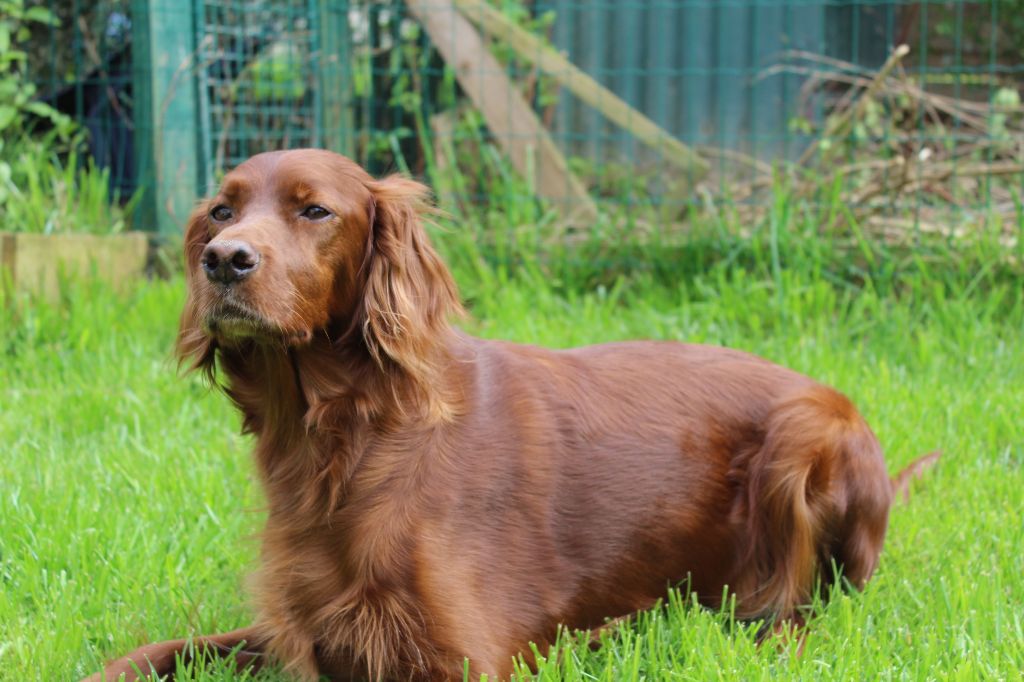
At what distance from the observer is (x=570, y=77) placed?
5.50 meters

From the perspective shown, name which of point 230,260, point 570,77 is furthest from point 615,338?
point 230,260

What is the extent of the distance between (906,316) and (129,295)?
10.4ft

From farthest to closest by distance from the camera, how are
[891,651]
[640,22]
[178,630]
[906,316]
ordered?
[640,22] < [906,316] < [178,630] < [891,651]

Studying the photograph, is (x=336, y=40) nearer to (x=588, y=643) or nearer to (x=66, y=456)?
(x=66, y=456)

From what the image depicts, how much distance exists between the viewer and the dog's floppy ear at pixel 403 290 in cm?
225

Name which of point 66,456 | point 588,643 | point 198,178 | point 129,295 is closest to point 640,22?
point 198,178

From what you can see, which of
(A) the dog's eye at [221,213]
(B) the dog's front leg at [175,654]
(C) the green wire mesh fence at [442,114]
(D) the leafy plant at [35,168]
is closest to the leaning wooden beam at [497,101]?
(C) the green wire mesh fence at [442,114]

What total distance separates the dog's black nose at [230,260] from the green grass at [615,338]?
2.27ft

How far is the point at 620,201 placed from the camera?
5.37 m

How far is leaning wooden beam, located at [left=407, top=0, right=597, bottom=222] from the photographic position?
548cm

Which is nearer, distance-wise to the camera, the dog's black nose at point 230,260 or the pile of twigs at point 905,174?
the dog's black nose at point 230,260

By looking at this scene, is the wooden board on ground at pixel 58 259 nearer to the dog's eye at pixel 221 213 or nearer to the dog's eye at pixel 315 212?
the dog's eye at pixel 221 213

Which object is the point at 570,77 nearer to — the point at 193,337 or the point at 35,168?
the point at 35,168

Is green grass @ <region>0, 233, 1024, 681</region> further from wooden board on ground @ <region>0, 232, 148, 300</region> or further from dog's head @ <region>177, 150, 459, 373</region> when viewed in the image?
dog's head @ <region>177, 150, 459, 373</region>
